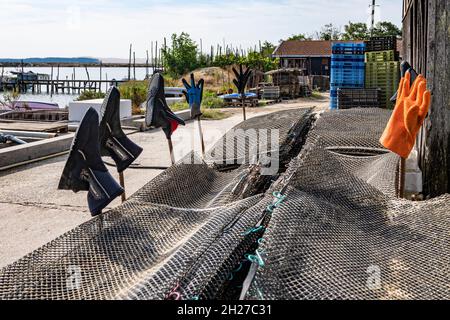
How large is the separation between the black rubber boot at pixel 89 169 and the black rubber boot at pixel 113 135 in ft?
2.64

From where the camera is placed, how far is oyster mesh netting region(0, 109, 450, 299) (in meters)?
2.79

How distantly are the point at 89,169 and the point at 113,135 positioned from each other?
3.23 feet

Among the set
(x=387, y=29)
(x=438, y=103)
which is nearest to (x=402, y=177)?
(x=438, y=103)

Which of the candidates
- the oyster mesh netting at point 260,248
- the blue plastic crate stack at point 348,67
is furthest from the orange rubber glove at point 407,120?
the blue plastic crate stack at point 348,67

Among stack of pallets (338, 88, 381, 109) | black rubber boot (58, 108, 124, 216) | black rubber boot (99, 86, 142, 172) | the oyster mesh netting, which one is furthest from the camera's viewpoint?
stack of pallets (338, 88, 381, 109)

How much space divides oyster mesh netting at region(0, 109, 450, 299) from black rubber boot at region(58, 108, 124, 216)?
0.70 ft

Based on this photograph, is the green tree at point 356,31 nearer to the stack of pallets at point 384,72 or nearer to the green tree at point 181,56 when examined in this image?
the green tree at point 181,56

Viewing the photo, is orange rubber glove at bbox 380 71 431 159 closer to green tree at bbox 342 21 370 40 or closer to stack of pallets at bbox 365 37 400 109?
stack of pallets at bbox 365 37 400 109

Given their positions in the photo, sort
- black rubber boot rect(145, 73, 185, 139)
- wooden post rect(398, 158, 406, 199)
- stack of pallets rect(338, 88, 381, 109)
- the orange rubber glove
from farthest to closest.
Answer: stack of pallets rect(338, 88, 381, 109), black rubber boot rect(145, 73, 185, 139), wooden post rect(398, 158, 406, 199), the orange rubber glove

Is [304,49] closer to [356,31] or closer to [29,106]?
[356,31]

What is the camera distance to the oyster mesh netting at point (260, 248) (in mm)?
2787

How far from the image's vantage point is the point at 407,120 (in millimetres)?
4449

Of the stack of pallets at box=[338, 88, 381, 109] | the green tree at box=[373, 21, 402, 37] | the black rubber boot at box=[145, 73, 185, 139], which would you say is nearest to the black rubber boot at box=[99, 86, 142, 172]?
Answer: the black rubber boot at box=[145, 73, 185, 139]
